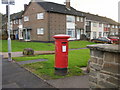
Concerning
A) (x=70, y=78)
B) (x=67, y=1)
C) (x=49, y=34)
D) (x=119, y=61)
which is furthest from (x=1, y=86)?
(x=67, y=1)

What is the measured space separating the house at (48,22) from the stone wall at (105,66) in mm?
22236

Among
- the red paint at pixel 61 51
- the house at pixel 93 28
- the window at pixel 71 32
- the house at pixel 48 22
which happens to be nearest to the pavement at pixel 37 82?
the red paint at pixel 61 51

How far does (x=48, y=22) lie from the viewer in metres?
25.6

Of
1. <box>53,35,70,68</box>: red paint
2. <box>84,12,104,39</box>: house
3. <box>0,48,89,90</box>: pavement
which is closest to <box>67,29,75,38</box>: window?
<box>84,12,104,39</box>: house

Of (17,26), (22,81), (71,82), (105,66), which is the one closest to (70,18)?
(17,26)

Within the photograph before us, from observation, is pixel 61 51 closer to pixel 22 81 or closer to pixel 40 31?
pixel 22 81

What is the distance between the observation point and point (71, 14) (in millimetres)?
29750

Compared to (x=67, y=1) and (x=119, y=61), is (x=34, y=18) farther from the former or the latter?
(x=119, y=61)

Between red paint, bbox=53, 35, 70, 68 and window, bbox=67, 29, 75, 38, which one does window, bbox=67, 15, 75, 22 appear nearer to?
window, bbox=67, 29, 75, 38

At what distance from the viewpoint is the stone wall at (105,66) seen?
9.90ft

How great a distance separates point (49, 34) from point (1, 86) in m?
21.3

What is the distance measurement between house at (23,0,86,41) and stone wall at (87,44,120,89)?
2224 centimetres

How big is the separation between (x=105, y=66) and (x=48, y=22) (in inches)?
908

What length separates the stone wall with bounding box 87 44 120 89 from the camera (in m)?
3.02
